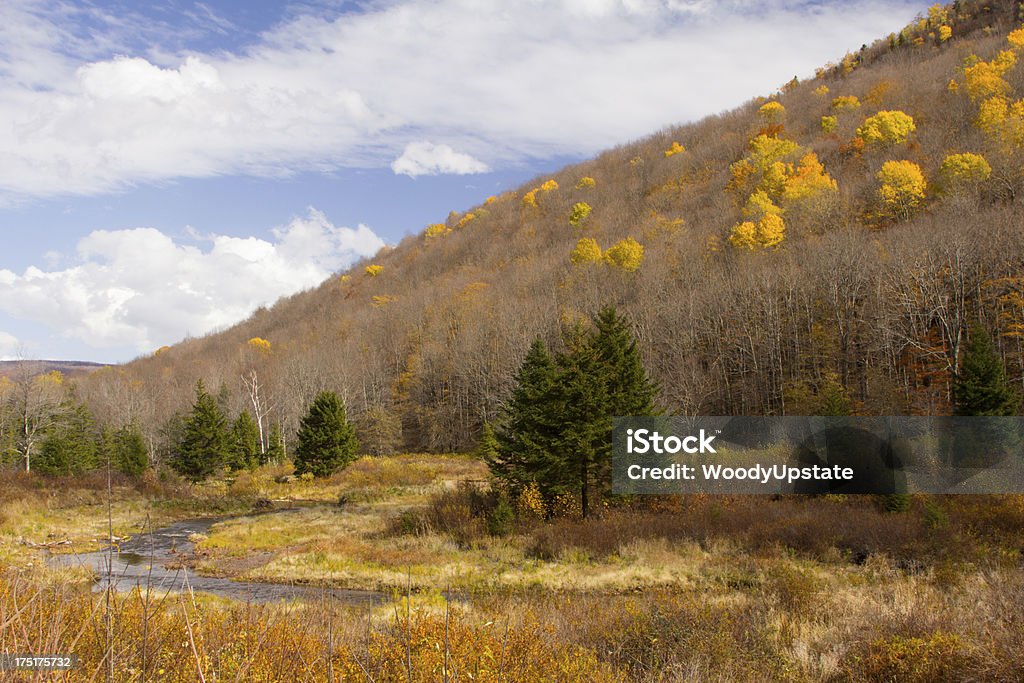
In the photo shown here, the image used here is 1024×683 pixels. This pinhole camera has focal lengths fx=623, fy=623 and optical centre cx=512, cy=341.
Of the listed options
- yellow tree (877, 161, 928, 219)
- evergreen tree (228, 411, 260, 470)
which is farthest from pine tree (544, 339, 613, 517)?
yellow tree (877, 161, 928, 219)

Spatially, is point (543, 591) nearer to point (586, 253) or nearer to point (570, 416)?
point (570, 416)

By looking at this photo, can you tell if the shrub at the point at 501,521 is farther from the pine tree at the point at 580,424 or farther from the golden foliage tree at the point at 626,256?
the golden foliage tree at the point at 626,256

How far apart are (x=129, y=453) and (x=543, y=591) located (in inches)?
1731

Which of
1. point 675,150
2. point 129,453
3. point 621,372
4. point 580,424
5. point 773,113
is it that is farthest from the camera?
point 675,150

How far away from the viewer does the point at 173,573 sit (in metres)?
22.0

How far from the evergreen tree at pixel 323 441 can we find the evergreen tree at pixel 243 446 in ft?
29.2

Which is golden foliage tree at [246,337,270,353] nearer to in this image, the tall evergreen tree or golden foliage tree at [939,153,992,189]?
the tall evergreen tree

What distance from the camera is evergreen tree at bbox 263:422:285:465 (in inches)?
2335

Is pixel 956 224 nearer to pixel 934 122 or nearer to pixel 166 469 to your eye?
pixel 934 122

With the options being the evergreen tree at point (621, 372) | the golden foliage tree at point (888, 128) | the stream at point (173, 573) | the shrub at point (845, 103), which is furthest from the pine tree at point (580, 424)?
the shrub at point (845, 103)

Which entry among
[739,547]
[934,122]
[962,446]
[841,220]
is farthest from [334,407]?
[934,122]

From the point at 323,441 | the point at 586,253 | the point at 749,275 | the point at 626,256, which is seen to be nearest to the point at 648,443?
the point at 323,441

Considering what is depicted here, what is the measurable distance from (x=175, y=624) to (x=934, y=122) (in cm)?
10206

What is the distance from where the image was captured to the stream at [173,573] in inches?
633
